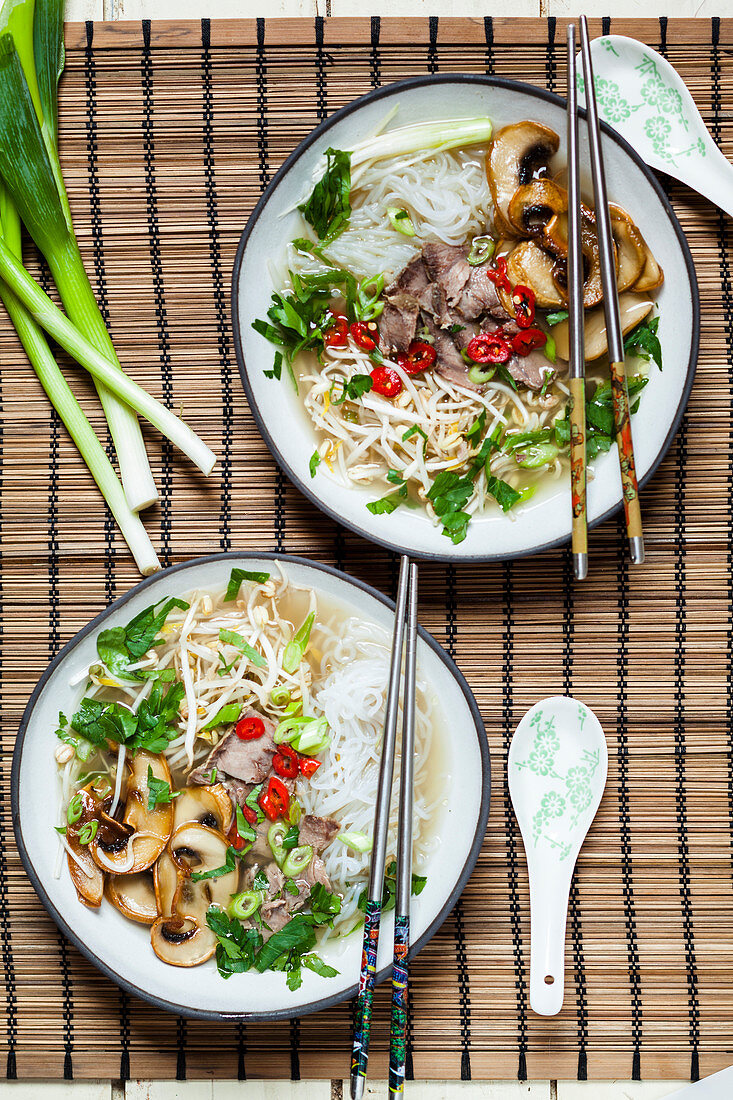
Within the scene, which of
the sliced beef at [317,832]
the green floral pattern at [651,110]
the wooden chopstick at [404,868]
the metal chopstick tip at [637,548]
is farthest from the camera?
the green floral pattern at [651,110]

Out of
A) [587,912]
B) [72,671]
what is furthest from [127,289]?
[587,912]

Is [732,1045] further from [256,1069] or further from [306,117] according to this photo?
[306,117]

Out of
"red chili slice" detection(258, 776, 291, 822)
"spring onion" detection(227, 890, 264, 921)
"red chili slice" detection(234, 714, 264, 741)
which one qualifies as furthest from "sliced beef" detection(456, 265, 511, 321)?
"spring onion" detection(227, 890, 264, 921)

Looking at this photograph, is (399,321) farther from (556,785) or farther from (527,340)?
(556,785)

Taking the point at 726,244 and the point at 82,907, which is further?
the point at 726,244

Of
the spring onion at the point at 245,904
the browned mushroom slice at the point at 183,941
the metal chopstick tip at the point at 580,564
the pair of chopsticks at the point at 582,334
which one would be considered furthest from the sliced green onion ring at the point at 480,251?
the browned mushroom slice at the point at 183,941

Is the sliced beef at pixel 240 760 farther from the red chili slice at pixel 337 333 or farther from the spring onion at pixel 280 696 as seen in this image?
the red chili slice at pixel 337 333

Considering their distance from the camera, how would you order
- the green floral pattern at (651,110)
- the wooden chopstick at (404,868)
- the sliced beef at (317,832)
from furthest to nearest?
the green floral pattern at (651,110) < the sliced beef at (317,832) < the wooden chopstick at (404,868)
